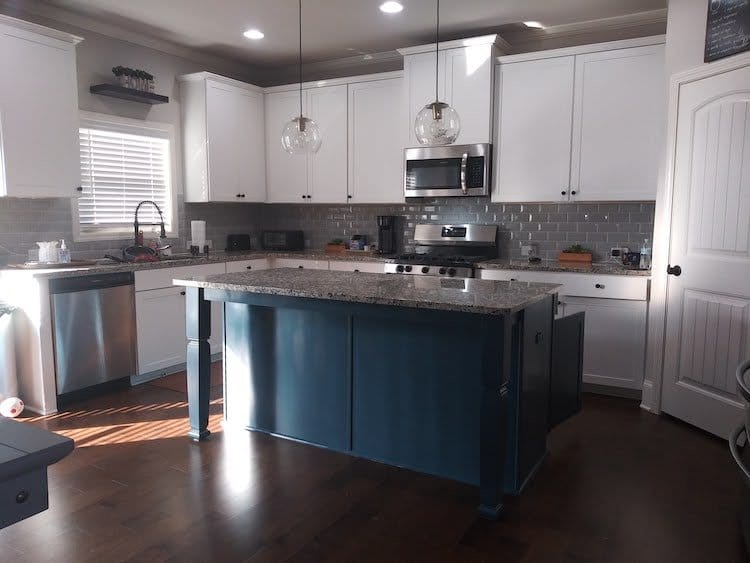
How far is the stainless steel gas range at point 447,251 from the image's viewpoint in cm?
471

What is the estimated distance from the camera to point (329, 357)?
3154 millimetres

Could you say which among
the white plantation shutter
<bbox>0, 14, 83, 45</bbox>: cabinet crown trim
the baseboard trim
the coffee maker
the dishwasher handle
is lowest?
the baseboard trim

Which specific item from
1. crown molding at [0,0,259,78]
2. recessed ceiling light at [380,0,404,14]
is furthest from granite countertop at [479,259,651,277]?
crown molding at [0,0,259,78]

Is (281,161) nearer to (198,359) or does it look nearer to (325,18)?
(325,18)

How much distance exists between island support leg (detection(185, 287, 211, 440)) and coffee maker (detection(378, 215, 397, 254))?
8.03ft

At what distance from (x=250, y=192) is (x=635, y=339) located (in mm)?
3641

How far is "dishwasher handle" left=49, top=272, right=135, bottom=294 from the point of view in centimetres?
389

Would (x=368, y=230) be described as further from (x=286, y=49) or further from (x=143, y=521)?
(x=143, y=521)

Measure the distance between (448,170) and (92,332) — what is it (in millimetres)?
2933

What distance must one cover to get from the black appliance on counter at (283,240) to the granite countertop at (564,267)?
2.15 meters

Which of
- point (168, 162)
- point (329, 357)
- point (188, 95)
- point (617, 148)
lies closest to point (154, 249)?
point (168, 162)

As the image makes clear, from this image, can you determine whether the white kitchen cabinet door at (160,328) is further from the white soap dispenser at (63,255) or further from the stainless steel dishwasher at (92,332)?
the white soap dispenser at (63,255)

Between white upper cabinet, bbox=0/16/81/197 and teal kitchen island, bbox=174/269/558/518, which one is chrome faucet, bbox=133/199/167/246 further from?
teal kitchen island, bbox=174/269/558/518

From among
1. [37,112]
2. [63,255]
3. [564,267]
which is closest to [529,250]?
[564,267]
